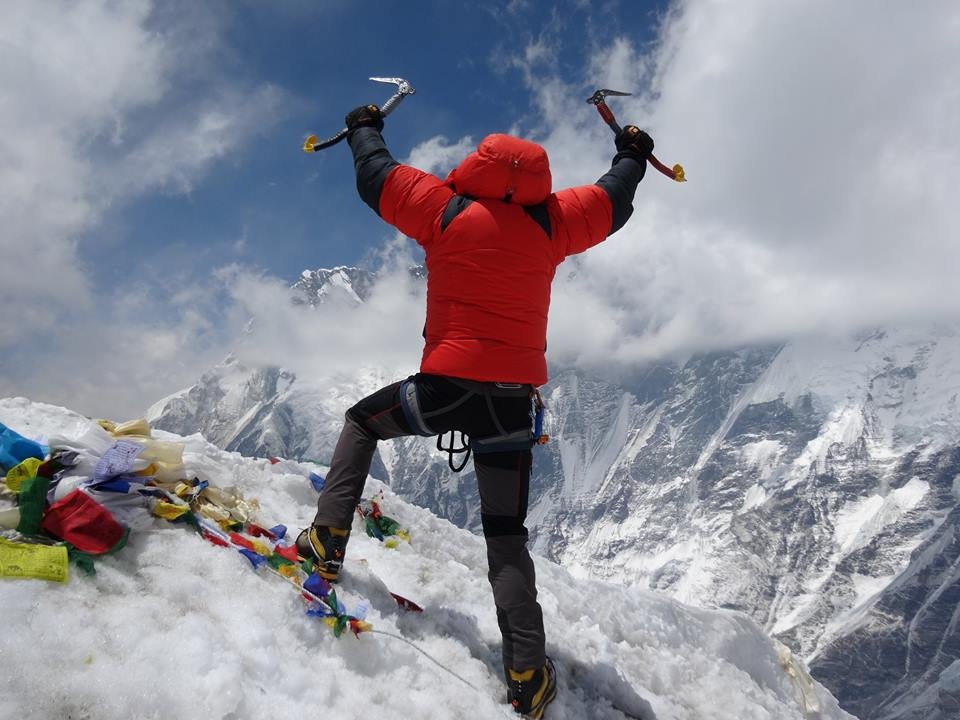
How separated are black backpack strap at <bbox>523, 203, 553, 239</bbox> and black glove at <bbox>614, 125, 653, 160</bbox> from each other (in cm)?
112

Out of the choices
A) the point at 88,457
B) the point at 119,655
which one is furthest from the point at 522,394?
the point at 88,457

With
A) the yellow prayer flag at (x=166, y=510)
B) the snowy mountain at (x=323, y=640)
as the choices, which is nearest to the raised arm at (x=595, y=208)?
the snowy mountain at (x=323, y=640)

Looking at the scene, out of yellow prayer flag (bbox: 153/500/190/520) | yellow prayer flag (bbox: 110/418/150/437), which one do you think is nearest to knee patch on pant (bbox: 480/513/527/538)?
yellow prayer flag (bbox: 153/500/190/520)

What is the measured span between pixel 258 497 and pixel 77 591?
3.45 meters

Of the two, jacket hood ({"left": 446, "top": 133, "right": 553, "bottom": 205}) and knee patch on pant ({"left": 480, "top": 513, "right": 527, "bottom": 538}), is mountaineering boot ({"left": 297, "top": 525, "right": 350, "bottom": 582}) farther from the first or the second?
jacket hood ({"left": 446, "top": 133, "right": 553, "bottom": 205})

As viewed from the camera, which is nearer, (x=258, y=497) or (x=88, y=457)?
(x=88, y=457)

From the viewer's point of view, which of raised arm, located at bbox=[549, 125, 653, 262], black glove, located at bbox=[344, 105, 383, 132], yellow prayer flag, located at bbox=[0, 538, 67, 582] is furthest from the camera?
black glove, located at bbox=[344, 105, 383, 132]

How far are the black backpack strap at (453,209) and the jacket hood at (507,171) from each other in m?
0.08

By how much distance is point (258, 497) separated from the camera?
21.4 feet

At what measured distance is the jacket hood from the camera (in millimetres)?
4168

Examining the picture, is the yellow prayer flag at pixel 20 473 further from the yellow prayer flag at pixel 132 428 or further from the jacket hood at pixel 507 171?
the jacket hood at pixel 507 171

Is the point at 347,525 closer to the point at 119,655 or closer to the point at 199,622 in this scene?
the point at 199,622

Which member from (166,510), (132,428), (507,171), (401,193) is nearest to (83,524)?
(166,510)

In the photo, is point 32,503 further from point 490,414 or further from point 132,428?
point 490,414
